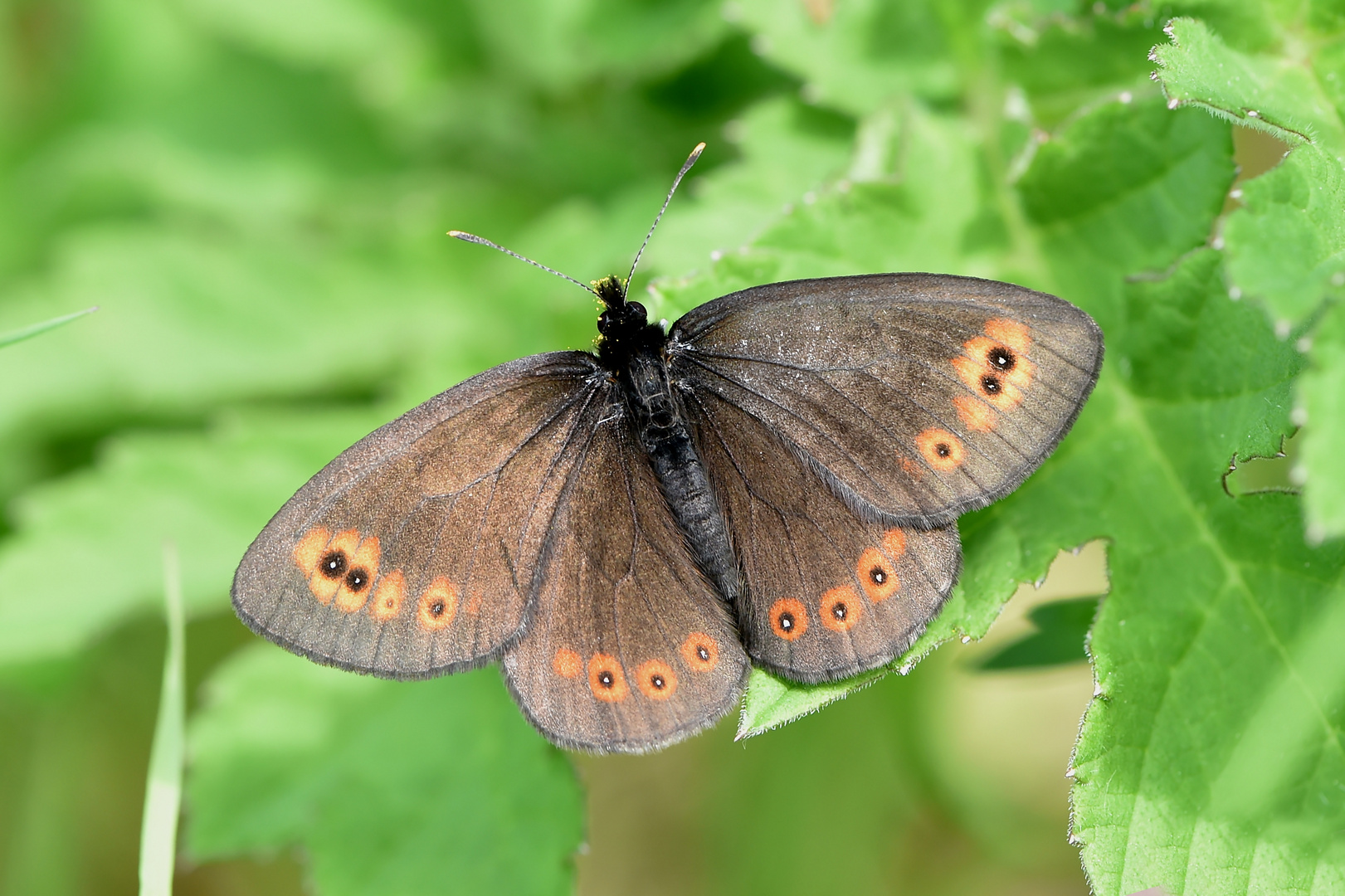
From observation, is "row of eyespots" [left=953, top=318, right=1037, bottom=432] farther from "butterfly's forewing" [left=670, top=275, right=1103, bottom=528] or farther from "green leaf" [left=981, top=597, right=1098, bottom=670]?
"green leaf" [left=981, top=597, right=1098, bottom=670]

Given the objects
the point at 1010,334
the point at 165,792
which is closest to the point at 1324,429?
the point at 1010,334

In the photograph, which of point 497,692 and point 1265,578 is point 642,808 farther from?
point 1265,578

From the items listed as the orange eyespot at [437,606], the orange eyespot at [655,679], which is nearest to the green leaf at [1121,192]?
the orange eyespot at [655,679]

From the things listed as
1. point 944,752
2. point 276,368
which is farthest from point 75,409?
point 944,752

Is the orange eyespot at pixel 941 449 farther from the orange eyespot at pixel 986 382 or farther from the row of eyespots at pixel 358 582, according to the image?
the row of eyespots at pixel 358 582

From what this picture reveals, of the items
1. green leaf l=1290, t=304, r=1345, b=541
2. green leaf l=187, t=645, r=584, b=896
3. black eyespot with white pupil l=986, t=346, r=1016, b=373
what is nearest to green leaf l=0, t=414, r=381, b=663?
green leaf l=187, t=645, r=584, b=896

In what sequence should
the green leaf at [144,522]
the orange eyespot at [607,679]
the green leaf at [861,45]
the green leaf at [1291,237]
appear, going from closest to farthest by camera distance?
the green leaf at [1291,237]
the orange eyespot at [607,679]
the green leaf at [861,45]
the green leaf at [144,522]
